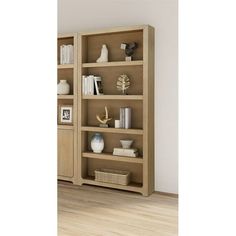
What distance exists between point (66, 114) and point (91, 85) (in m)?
0.56

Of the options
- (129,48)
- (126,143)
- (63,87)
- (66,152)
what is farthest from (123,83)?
(66,152)

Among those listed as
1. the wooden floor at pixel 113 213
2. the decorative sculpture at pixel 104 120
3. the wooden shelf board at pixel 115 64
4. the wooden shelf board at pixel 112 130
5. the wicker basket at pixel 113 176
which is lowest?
the wooden floor at pixel 113 213

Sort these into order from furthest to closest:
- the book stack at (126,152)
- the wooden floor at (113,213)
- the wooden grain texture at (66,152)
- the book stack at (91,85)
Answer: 1. the wooden grain texture at (66,152)
2. the book stack at (91,85)
3. the book stack at (126,152)
4. the wooden floor at (113,213)

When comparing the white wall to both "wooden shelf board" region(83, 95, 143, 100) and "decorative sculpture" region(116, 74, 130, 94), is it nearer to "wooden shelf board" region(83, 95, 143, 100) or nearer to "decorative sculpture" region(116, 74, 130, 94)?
"wooden shelf board" region(83, 95, 143, 100)

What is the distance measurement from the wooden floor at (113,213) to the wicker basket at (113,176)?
0.11 m

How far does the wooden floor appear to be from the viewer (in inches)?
104

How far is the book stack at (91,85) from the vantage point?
13.2 feet

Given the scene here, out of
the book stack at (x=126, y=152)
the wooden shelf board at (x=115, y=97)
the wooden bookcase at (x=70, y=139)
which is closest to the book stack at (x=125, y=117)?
the wooden shelf board at (x=115, y=97)

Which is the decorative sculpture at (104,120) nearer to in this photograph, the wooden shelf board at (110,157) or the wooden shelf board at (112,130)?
the wooden shelf board at (112,130)

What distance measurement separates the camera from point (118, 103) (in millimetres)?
4066

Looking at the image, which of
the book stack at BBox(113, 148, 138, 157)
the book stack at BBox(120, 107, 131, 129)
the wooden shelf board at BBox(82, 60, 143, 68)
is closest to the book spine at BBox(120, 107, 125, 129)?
the book stack at BBox(120, 107, 131, 129)

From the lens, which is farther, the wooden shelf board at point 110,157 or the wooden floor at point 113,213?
the wooden shelf board at point 110,157
